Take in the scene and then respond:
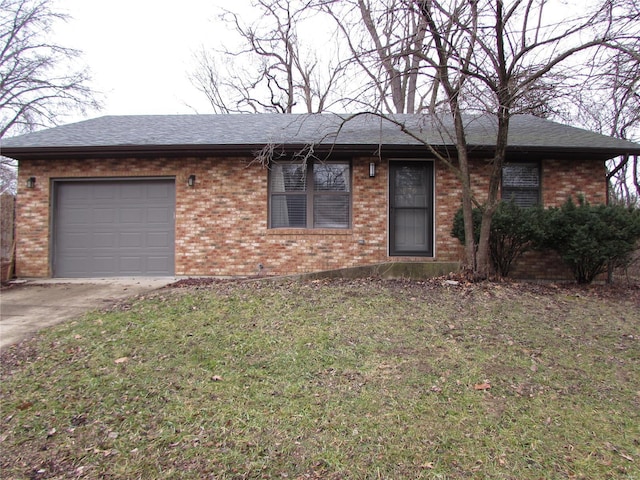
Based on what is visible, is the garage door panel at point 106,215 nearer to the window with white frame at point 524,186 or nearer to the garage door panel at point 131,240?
the garage door panel at point 131,240

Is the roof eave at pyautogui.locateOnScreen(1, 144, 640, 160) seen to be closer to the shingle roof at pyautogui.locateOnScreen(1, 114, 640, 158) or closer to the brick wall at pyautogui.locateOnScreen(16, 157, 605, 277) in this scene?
the shingle roof at pyautogui.locateOnScreen(1, 114, 640, 158)

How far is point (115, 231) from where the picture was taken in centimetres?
870

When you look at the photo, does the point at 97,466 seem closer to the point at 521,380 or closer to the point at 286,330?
the point at 286,330

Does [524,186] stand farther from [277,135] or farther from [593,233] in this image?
[277,135]

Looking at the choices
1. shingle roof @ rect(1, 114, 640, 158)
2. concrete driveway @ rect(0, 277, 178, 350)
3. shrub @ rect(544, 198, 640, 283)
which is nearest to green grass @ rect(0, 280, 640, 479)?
concrete driveway @ rect(0, 277, 178, 350)

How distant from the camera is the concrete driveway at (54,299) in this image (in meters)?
5.11

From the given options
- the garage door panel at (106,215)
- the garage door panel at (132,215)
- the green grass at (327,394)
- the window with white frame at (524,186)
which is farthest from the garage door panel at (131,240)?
the window with white frame at (524,186)

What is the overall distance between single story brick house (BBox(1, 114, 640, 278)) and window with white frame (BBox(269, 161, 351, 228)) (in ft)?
0.08

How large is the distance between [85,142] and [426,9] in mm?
7568

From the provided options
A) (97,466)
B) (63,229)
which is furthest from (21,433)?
(63,229)

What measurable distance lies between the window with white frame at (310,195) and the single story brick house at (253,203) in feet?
0.08

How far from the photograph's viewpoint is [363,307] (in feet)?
17.2

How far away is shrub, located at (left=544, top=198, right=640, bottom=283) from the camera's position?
673 cm

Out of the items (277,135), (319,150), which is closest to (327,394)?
(319,150)
